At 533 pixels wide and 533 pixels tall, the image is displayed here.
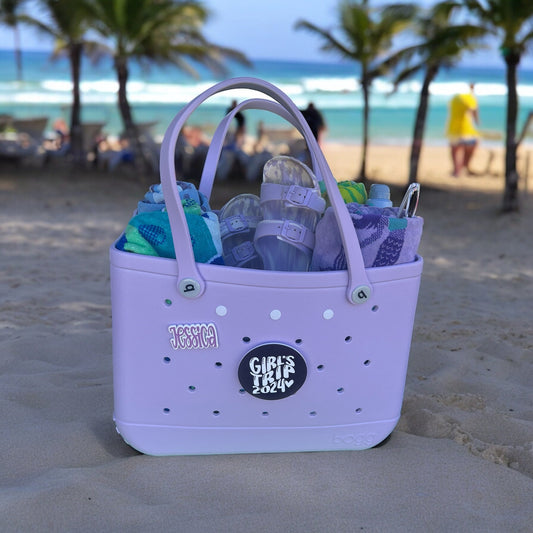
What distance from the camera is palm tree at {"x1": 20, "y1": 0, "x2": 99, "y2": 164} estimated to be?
10.0 m

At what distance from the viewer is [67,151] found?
13.3m

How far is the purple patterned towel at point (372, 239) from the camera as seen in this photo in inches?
84.3

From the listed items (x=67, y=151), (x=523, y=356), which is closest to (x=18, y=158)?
(x=67, y=151)

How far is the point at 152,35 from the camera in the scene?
10281 mm

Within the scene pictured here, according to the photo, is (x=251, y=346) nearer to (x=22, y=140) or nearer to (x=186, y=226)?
(x=186, y=226)

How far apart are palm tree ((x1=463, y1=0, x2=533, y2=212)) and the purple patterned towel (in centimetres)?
637

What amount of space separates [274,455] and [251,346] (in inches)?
16.5

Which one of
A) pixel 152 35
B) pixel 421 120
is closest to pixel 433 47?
pixel 421 120

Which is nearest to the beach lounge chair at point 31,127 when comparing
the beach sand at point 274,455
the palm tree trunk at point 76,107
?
the palm tree trunk at point 76,107

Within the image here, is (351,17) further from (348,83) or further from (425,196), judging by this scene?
(348,83)

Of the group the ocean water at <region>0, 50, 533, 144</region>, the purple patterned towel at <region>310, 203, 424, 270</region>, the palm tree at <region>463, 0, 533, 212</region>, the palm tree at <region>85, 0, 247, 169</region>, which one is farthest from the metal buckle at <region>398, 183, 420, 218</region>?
the ocean water at <region>0, 50, 533, 144</region>

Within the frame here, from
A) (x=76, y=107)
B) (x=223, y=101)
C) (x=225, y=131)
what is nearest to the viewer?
(x=225, y=131)

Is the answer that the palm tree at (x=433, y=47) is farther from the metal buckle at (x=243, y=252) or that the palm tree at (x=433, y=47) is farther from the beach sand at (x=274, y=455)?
the metal buckle at (x=243, y=252)

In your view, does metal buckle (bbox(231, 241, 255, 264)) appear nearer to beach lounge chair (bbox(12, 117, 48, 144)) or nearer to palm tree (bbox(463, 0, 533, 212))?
palm tree (bbox(463, 0, 533, 212))
